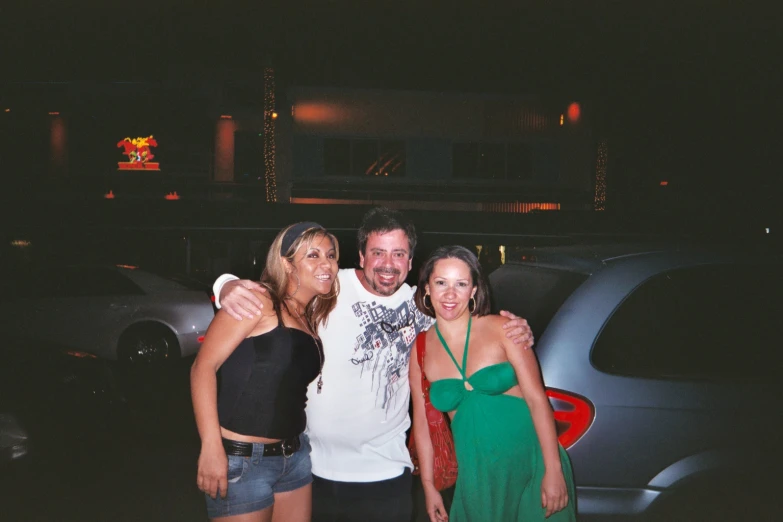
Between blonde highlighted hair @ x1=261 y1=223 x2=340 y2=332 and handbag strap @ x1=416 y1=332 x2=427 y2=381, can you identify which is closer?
blonde highlighted hair @ x1=261 y1=223 x2=340 y2=332

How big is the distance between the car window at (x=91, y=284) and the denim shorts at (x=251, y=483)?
759 centimetres

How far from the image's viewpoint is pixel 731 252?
10.8 feet

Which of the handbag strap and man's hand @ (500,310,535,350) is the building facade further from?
man's hand @ (500,310,535,350)

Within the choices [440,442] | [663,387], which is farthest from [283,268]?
[663,387]

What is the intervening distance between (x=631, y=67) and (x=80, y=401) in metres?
16.8

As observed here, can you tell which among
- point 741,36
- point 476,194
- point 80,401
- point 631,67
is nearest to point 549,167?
point 476,194

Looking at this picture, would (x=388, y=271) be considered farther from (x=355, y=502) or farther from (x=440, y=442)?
(x=355, y=502)

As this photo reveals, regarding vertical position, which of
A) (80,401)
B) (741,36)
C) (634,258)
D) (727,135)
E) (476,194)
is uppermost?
(741,36)

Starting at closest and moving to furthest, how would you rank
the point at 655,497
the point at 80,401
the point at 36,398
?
the point at 655,497 → the point at 36,398 → the point at 80,401

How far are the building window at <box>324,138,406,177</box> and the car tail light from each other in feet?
58.7

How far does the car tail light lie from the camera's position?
9.29 feet

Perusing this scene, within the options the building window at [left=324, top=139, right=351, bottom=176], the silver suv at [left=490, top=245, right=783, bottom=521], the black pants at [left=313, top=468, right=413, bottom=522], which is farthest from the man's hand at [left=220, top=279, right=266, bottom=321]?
the building window at [left=324, top=139, right=351, bottom=176]

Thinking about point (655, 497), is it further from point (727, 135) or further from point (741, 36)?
point (727, 135)

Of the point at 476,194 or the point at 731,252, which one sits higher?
the point at 476,194
